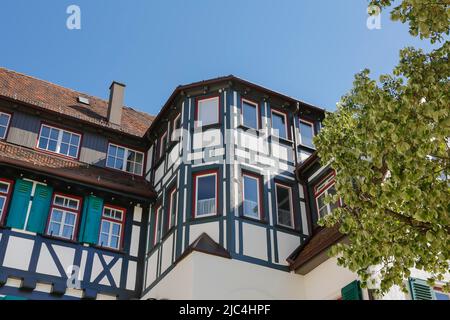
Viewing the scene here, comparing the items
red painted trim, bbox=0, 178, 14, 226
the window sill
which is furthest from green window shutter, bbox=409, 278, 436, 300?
red painted trim, bbox=0, 178, 14, 226

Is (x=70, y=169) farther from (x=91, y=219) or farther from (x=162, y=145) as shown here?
(x=162, y=145)

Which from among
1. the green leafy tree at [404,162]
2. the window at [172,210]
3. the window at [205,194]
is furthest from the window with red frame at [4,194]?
the green leafy tree at [404,162]

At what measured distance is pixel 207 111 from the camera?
1953 centimetres

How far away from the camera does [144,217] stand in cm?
2011

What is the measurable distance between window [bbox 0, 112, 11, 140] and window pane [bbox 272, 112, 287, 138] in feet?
29.7

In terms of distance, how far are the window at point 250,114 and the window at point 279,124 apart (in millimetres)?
699

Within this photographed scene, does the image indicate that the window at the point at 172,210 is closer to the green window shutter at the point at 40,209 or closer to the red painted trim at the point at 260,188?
the red painted trim at the point at 260,188

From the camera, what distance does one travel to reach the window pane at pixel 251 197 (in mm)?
17344

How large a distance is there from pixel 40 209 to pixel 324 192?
8.76 metres

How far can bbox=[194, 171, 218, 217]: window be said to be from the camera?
1725 cm

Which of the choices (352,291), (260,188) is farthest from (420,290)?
(260,188)

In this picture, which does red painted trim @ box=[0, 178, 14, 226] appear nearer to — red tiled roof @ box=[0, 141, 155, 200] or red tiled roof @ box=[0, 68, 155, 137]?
red tiled roof @ box=[0, 141, 155, 200]
